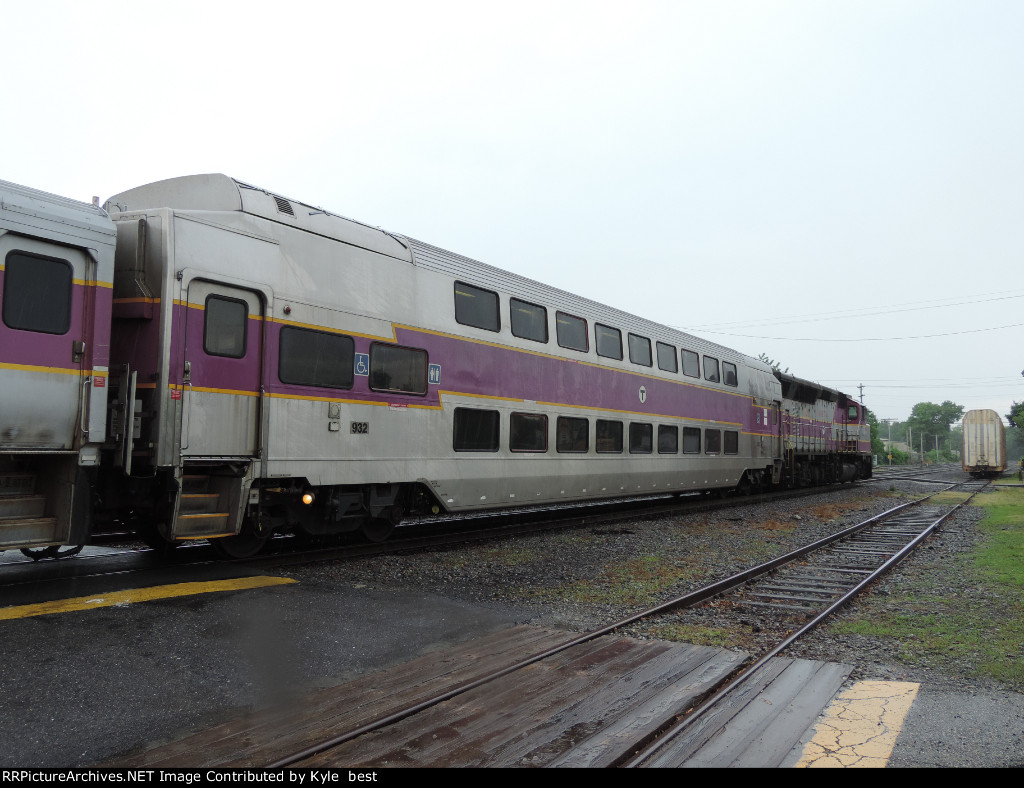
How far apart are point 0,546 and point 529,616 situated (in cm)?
455

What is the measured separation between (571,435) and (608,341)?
247 cm

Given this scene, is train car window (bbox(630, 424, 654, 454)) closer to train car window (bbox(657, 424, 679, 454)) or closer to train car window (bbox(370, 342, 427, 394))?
train car window (bbox(657, 424, 679, 454))

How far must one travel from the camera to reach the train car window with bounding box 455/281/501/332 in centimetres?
1057

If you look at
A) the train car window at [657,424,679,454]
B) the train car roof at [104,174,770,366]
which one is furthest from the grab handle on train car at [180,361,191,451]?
the train car window at [657,424,679,454]

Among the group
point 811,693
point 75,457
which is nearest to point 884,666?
point 811,693

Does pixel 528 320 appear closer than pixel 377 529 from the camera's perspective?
No

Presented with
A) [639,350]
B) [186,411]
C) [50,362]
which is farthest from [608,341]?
[50,362]

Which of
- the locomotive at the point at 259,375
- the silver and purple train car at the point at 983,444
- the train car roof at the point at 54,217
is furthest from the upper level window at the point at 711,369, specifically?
the silver and purple train car at the point at 983,444

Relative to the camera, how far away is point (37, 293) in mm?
6227

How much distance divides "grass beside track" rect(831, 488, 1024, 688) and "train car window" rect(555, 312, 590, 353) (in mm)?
6576

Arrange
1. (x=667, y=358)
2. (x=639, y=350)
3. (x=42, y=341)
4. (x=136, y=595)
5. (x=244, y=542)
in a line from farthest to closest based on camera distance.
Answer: (x=667, y=358) → (x=639, y=350) → (x=244, y=542) → (x=136, y=595) → (x=42, y=341)

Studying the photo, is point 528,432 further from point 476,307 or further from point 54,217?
point 54,217

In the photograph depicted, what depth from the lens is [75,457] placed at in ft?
20.8

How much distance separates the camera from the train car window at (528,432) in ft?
37.3
